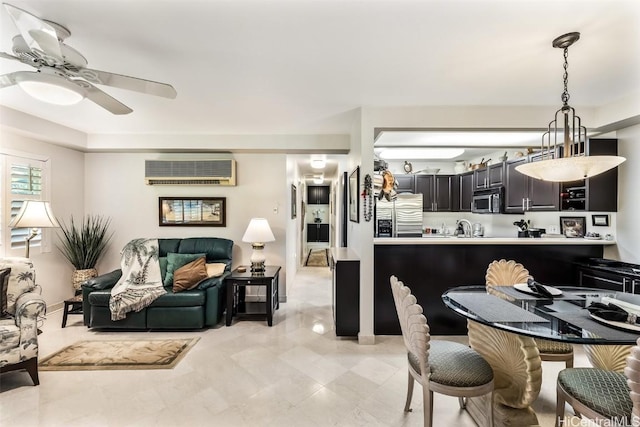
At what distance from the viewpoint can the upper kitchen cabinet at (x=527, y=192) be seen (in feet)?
11.1

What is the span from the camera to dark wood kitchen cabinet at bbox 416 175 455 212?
535 centimetres

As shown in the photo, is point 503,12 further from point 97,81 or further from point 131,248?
point 131,248

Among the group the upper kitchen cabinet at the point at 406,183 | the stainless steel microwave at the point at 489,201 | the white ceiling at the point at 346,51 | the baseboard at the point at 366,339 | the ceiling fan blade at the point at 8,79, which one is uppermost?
the white ceiling at the point at 346,51

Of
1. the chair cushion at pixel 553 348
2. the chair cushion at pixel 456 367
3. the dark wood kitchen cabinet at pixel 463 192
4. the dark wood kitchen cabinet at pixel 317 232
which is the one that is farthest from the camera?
the dark wood kitchen cabinet at pixel 317 232

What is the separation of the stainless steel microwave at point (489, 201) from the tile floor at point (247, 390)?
82.5 inches

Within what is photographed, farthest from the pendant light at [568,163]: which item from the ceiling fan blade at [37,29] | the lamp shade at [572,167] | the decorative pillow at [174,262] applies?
the decorative pillow at [174,262]

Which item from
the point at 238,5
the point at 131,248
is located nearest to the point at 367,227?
the point at 238,5

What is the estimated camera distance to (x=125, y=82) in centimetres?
182

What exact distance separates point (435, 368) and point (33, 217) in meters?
3.88

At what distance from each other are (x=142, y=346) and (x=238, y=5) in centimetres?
315

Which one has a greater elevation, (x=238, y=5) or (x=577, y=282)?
(x=238, y=5)

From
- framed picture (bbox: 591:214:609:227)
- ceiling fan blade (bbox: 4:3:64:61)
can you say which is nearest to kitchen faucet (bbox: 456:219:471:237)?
framed picture (bbox: 591:214:609:227)

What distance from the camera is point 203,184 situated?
14.0ft

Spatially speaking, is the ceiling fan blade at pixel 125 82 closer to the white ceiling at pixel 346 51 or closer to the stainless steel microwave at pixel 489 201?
the white ceiling at pixel 346 51
